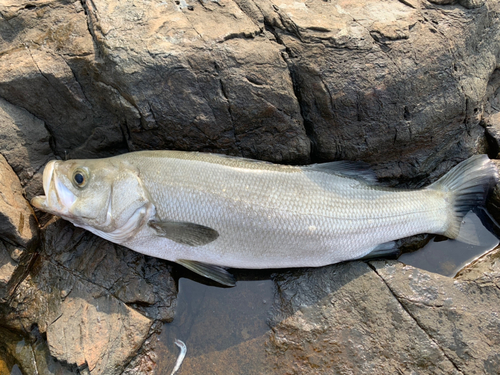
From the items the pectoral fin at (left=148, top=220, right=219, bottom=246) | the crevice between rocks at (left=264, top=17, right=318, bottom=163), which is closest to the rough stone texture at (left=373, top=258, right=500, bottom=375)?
the crevice between rocks at (left=264, top=17, right=318, bottom=163)

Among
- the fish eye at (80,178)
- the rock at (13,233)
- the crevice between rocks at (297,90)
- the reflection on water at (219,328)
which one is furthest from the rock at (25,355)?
the crevice between rocks at (297,90)

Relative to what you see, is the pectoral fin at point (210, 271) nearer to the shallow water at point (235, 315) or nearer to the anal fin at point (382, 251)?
the shallow water at point (235, 315)

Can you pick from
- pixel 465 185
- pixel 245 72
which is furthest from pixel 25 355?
pixel 465 185

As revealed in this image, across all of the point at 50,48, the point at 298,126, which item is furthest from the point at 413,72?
the point at 50,48

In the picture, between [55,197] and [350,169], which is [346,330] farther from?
[55,197]

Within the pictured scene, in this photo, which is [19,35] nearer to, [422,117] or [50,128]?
[50,128]

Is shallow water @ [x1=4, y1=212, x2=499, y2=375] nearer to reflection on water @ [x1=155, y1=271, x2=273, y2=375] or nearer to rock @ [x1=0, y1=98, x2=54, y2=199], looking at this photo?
reflection on water @ [x1=155, y1=271, x2=273, y2=375]
